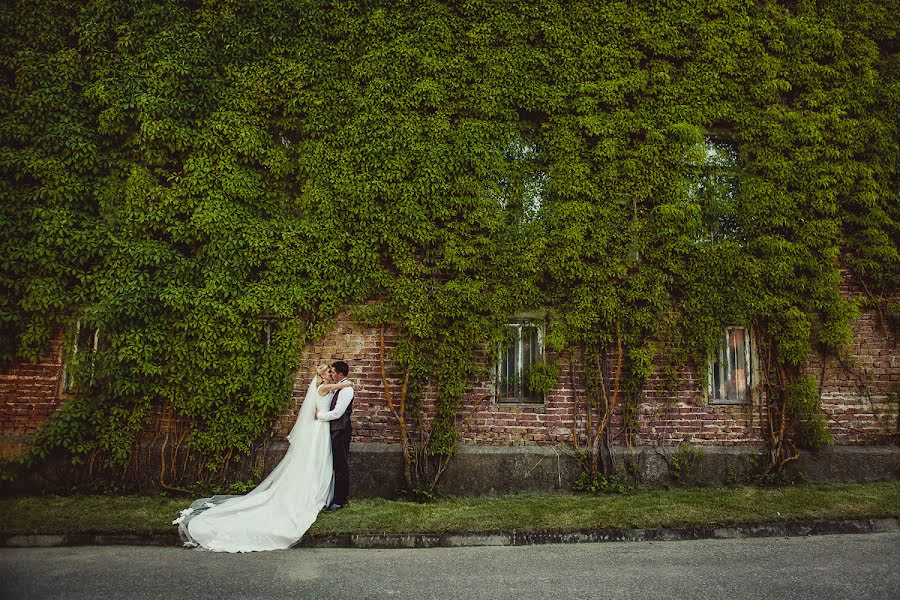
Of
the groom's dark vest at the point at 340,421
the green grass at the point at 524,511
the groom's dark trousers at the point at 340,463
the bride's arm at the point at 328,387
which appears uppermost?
the bride's arm at the point at 328,387

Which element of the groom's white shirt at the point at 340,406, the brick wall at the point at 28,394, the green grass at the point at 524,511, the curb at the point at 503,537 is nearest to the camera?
the curb at the point at 503,537

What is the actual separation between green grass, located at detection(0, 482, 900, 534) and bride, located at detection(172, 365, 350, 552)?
281 mm

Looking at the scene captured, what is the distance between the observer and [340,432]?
6.84 meters

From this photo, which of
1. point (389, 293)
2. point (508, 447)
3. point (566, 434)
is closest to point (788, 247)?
point (566, 434)

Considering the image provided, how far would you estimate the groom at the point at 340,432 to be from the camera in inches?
262

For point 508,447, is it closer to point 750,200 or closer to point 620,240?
point 620,240

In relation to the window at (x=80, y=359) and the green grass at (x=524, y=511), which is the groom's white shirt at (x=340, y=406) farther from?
the window at (x=80, y=359)

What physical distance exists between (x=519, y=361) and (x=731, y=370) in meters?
3.67

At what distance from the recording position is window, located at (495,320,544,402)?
7.97m

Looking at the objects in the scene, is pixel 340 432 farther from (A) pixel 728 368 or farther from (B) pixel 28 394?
(A) pixel 728 368

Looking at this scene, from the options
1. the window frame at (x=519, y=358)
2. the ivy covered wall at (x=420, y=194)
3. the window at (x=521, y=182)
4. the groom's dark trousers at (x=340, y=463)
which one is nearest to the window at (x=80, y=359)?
the ivy covered wall at (x=420, y=194)

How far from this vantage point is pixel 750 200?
8250 millimetres

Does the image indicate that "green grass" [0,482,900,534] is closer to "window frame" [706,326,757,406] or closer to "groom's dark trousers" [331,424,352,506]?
"groom's dark trousers" [331,424,352,506]

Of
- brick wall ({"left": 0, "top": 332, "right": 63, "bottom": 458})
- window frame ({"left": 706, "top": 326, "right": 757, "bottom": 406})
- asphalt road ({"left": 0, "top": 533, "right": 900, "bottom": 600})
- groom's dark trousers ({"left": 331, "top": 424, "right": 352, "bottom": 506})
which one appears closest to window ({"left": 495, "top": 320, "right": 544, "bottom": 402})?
groom's dark trousers ({"left": 331, "top": 424, "right": 352, "bottom": 506})
